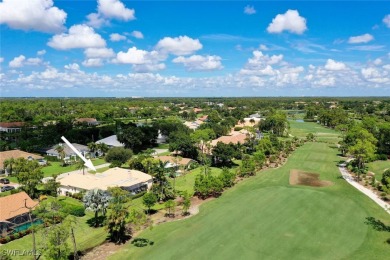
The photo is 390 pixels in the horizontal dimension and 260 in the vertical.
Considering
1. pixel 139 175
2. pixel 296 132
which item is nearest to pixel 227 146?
pixel 139 175

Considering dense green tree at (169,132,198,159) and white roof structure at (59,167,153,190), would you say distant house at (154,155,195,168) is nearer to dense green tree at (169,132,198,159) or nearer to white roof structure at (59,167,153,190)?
dense green tree at (169,132,198,159)

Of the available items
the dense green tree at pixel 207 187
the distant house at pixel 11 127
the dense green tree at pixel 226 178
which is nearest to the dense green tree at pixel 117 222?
the dense green tree at pixel 207 187

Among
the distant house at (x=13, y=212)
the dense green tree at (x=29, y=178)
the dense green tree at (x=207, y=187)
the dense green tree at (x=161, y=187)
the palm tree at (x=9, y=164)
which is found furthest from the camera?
the palm tree at (x=9, y=164)

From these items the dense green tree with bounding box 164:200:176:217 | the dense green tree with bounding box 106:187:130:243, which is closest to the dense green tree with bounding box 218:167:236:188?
the dense green tree with bounding box 164:200:176:217

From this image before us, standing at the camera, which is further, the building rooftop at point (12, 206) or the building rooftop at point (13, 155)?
the building rooftop at point (13, 155)

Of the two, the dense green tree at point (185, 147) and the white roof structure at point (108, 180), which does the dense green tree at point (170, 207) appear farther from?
the dense green tree at point (185, 147)

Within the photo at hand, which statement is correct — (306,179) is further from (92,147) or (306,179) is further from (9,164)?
(9,164)
